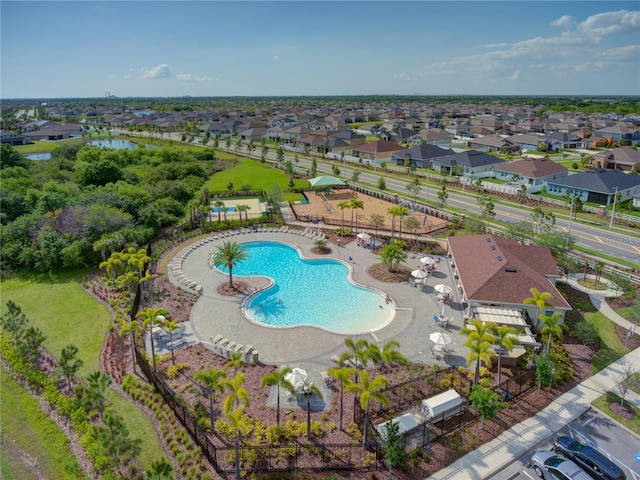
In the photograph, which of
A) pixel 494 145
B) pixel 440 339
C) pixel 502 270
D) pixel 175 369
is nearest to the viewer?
pixel 175 369

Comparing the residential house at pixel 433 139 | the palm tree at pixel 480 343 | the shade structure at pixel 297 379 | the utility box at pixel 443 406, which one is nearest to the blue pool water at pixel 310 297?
the shade structure at pixel 297 379

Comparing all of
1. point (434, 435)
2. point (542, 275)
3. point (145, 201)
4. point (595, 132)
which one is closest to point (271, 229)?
point (145, 201)

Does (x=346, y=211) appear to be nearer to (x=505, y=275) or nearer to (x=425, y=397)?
(x=505, y=275)

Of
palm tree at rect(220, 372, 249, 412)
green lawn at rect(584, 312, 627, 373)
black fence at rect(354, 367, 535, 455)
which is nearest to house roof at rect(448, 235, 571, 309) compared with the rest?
green lawn at rect(584, 312, 627, 373)

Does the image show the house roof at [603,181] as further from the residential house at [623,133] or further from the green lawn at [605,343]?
the residential house at [623,133]

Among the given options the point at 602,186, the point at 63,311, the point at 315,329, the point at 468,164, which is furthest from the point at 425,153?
the point at 63,311

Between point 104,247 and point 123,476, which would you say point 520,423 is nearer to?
point 123,476
